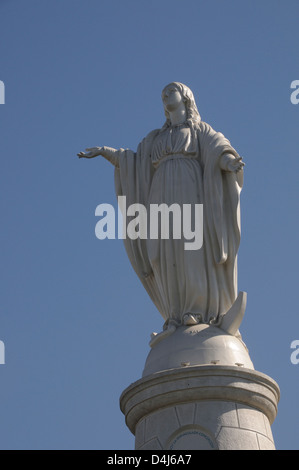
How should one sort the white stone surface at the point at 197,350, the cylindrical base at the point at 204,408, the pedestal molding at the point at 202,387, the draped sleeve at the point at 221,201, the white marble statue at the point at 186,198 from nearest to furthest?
the cylindrical base at the point at 204,408 → the pedestal molding at the point at 202,387 → the white stone surface at the point at 197,350 → the white marble statue at the point at 186,198 → the draped sleeve at the point at 221,201

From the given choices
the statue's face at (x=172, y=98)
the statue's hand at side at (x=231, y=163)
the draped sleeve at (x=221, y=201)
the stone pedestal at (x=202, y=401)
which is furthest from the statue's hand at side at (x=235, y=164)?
the stone pedestal at (x=202, y=401)

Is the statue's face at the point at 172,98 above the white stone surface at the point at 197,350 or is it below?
above

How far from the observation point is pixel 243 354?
11570 mm

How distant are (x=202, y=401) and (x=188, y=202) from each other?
3.12m

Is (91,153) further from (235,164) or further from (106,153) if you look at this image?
(235,164)

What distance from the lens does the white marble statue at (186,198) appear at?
477 inches

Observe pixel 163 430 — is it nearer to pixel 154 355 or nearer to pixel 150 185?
pixel 154 355

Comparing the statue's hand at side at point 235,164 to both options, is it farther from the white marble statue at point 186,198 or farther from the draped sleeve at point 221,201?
the draped sleeve at point 221,201

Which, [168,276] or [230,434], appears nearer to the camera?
[230,434]

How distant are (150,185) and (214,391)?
3849mm

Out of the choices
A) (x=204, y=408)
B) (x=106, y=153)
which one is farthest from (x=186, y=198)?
(x=204, y=408)

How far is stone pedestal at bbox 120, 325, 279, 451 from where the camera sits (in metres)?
10.6

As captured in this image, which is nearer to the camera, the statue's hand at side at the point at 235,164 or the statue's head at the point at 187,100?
the statue's hand at side at the point at 235,164
